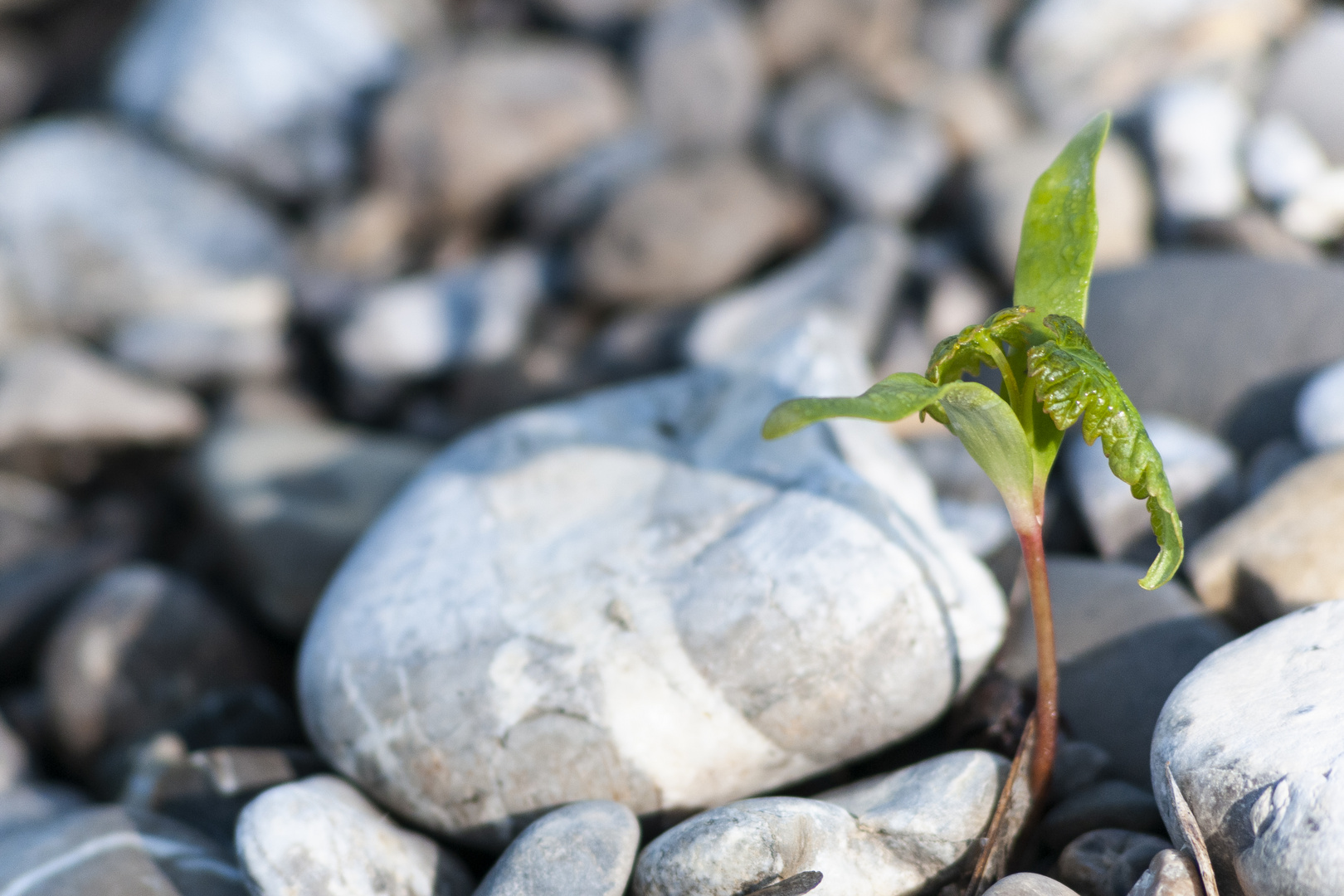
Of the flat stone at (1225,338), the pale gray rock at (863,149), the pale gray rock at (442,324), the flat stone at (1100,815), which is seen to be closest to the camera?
the flat stone at (1100,815)

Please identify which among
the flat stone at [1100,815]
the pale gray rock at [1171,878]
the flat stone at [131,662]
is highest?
the pale gray rock at [1171,878]

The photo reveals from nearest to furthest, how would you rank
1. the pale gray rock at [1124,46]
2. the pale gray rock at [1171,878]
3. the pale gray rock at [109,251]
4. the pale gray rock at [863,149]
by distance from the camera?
the pale gray rock at [1171,878]
the pale gray rock at [863,149]
the pale gray rock at [1124,46]
the pale gray rock at [109,251]

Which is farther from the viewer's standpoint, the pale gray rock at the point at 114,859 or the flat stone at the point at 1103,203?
the flat stone at the point at 1103,203

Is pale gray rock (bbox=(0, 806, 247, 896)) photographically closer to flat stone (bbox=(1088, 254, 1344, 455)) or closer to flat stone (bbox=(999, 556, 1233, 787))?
flat stone (bbox=(999, 556, 1233, 787))

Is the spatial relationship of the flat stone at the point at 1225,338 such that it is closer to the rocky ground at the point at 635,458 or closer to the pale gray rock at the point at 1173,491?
the rocky ground at the point at 635,458

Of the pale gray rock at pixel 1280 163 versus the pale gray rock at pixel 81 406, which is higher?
the pale gray rock at pixel 1280 163

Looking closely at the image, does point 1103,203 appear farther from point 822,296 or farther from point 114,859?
point 114,859

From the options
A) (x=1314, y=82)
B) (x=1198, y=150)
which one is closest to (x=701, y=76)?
(x=1198, y=150)

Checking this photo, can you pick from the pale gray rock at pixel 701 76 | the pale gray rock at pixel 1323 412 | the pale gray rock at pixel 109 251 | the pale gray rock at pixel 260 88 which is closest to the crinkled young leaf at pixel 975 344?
the pale gray rock at pixel 1323 412
